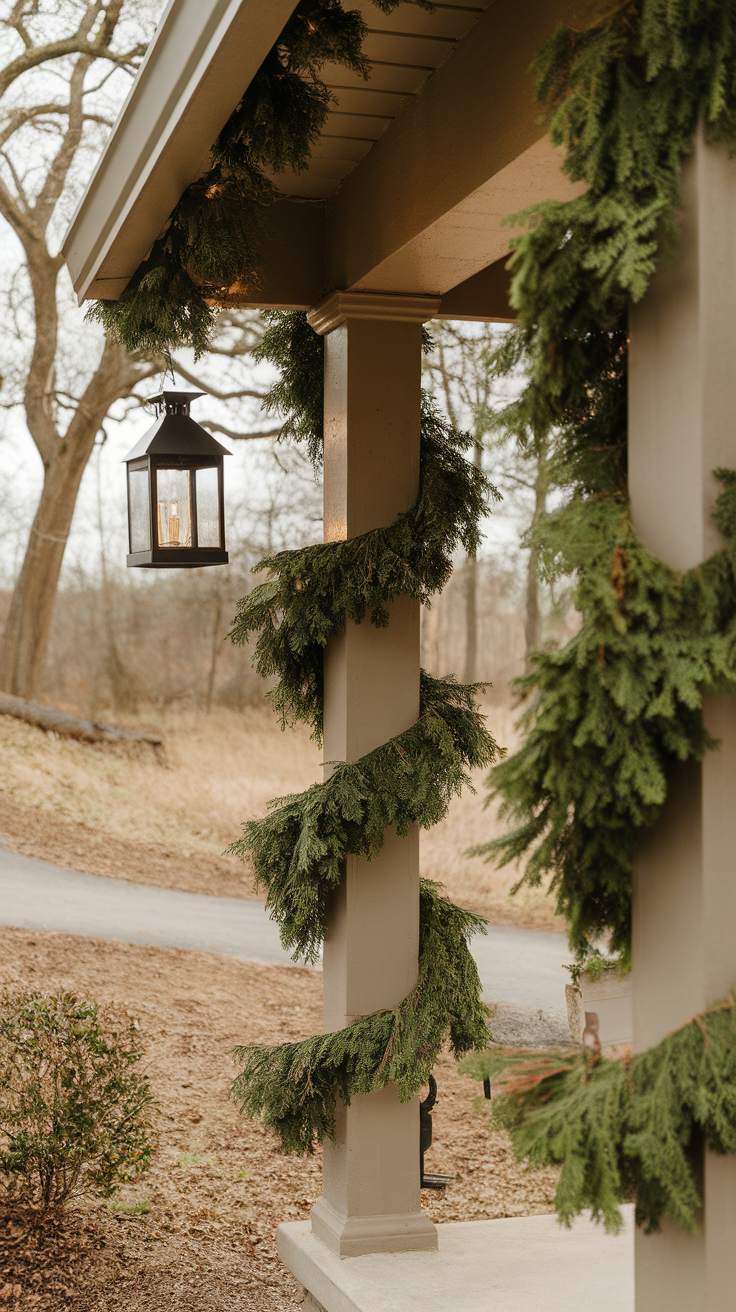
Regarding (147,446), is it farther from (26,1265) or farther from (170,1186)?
(170,1186)

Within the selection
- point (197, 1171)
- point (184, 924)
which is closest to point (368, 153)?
point (197, 1171)

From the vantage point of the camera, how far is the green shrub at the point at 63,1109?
354 centimetres

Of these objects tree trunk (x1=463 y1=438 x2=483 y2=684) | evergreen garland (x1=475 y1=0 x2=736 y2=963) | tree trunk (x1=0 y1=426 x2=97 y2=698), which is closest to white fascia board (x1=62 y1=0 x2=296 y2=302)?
evergreen garland (x1=475 y1=0 x2=736 y2=963)

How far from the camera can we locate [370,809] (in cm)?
292

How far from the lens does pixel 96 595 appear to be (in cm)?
1571

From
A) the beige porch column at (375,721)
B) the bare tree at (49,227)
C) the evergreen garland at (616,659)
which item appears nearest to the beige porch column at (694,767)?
the evergreen garland at (616,659)

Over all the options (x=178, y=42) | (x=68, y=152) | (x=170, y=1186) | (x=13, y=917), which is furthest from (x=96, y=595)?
(x=178, y=42)

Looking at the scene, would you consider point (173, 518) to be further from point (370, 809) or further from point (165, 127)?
point (165, 127)

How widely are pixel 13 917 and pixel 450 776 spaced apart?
5.75 metres

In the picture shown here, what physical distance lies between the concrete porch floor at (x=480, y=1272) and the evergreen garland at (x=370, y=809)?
33 centimetres

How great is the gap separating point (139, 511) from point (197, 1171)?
2.98 meters

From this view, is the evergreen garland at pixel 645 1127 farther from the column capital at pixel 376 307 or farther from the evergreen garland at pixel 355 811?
the column capital at pixel 376 307

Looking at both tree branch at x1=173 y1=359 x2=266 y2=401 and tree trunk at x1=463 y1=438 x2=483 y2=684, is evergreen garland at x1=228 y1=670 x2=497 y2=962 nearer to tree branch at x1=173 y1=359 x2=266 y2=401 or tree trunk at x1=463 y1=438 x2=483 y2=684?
tree branch at x1=173 y1=359 x2=266 y2=401

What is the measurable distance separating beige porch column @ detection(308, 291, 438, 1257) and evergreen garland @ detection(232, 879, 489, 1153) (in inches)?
2.5
